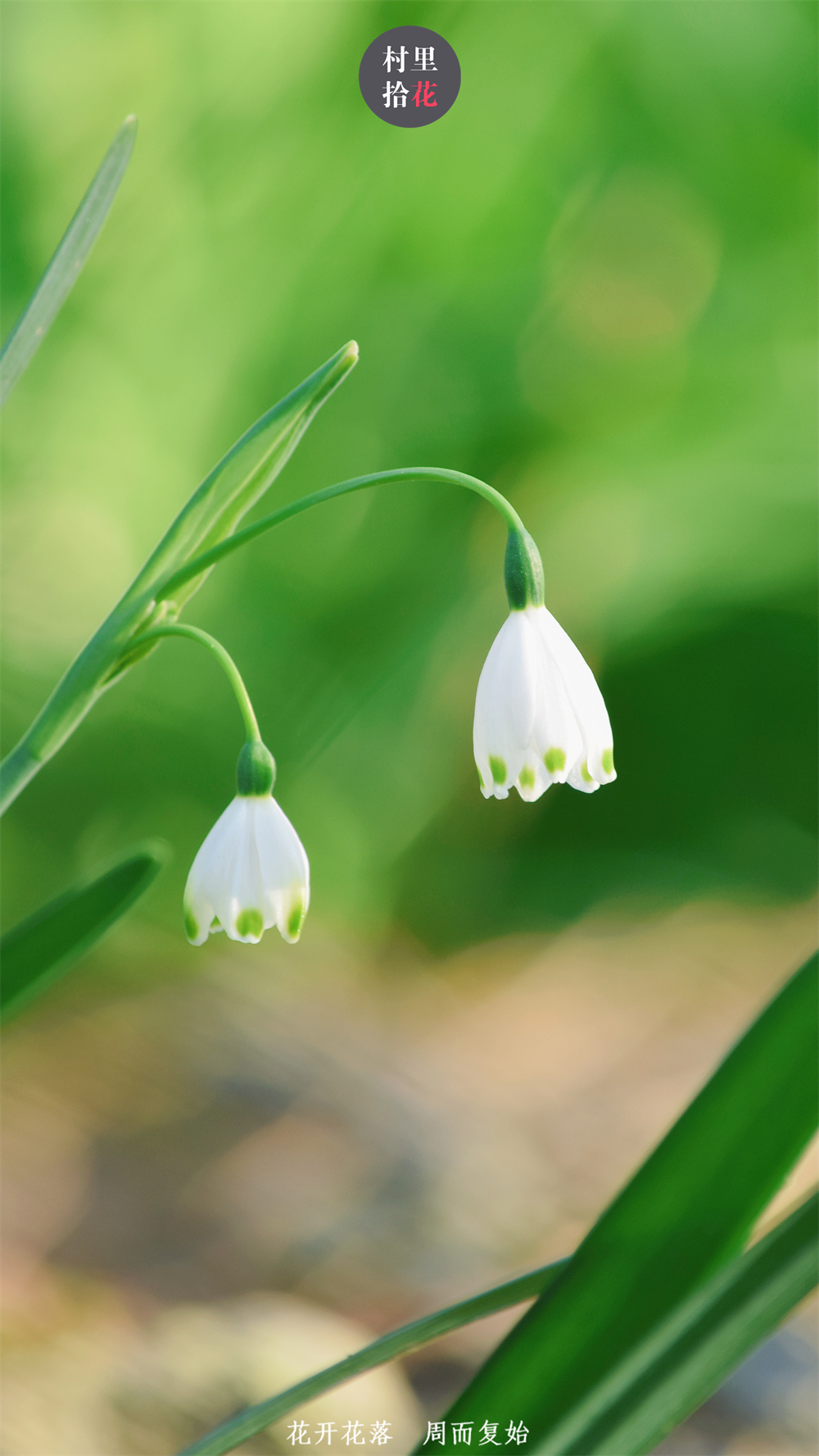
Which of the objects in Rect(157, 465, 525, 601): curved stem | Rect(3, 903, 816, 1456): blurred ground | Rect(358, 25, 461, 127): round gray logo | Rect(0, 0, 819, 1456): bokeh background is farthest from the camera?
Rect(0, 0, 819, 1456): bokeh background

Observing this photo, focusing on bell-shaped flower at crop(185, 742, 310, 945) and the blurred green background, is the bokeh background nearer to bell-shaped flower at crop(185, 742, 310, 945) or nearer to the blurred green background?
the blurred green background

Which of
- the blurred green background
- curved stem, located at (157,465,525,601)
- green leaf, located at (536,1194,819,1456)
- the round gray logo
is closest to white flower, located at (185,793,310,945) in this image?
curved stem, located at (157,465,525,601)

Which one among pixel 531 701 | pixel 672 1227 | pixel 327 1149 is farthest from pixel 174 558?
pixel 327 1149

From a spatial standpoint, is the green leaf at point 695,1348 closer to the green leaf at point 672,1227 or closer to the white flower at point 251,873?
the green leaf at point 672,1227

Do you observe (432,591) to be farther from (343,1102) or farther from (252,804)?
(252,804)

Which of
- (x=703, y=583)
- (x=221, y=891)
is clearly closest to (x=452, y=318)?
(x=703, y=583)

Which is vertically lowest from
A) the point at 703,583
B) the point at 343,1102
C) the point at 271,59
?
the point at 343,1102

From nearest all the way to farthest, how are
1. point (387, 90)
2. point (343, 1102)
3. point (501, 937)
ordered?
point (387, 90), point (343, 1102), point (501, 937)
